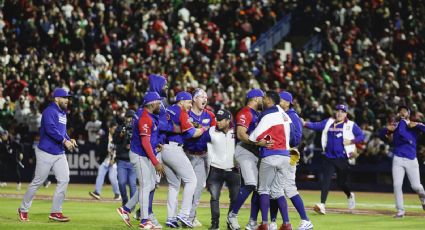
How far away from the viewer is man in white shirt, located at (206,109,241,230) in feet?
57.4

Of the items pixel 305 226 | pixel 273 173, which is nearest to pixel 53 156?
pixel 273 173

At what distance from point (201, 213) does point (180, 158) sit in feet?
15.5

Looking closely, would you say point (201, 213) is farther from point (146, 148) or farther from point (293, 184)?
point (146, 148)

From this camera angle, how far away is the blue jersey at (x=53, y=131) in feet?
60.2

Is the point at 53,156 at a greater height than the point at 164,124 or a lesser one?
lesser

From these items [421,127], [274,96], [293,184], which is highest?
A: [274,96]

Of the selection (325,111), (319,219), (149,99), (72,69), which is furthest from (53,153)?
(72,69)

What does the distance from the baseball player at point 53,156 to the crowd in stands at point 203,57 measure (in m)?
14.9

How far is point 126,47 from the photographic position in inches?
1559

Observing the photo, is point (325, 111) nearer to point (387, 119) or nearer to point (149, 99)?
point (387, 119)

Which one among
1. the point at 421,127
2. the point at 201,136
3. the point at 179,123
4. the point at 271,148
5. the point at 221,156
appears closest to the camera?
the point at 271,148

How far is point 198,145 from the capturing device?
17.8 m

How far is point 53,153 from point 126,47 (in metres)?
21.4

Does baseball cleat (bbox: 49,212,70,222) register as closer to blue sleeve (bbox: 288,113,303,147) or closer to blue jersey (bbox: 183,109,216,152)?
blue jersey (bbox: 183,109,216,152)
